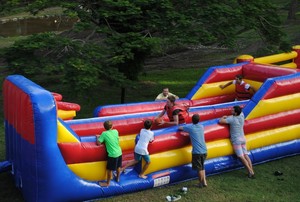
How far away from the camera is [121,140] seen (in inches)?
295

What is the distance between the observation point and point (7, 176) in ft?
24.3

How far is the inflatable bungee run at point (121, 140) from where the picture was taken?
19.4 feet

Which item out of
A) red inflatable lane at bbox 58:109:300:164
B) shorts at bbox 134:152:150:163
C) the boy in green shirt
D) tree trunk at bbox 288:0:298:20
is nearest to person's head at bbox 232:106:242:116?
red inflatable lane at bbox 58:109:300:164

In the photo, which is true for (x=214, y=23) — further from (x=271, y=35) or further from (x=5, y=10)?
(x=5, y=10)

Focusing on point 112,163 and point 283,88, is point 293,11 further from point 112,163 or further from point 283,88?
Result: point 112,163

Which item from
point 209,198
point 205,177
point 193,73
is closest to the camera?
point 209,198

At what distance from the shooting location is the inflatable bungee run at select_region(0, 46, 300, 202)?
5.91 metres

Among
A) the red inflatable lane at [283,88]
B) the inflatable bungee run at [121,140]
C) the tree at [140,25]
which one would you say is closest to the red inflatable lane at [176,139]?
the inflatable bungee run at [121,140]

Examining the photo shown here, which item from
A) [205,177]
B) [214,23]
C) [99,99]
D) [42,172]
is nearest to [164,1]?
[214,23]

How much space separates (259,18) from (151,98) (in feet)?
12.5

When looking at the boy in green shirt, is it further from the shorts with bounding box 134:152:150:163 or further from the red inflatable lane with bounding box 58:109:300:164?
the shorts with bounding box 134:152:150:163

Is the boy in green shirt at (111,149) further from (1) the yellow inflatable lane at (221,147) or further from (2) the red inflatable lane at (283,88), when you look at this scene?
(2) the red inflatable lane at (283,88)

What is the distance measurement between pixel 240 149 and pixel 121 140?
81.4 inches

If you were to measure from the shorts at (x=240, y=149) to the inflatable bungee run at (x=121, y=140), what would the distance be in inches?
6.7
